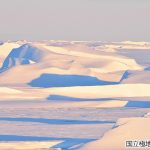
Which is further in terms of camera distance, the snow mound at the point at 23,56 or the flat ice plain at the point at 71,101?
the snow mound at the point at 23,56

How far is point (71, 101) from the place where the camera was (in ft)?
174

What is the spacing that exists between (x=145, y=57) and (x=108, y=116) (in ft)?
205

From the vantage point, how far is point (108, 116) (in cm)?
4353

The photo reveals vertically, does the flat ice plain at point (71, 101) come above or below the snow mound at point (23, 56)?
below

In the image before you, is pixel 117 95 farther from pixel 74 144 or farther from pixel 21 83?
pixel 74 144

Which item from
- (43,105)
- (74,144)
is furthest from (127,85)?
(74,144)

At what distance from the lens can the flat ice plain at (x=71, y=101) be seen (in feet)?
108

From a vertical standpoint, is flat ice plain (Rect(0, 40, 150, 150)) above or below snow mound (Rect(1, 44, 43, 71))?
below

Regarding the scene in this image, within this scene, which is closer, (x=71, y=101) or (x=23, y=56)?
(x=71, y=101)

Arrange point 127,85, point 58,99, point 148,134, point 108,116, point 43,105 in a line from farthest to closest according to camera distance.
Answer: point 127,85 < point 58,99 < point 43,105 < point 108,116 < point 148,134

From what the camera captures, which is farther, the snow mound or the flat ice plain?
the snow mound

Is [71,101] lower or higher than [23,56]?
Answer: lower

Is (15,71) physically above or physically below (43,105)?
above

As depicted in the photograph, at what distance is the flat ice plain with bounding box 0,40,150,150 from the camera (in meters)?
33.0
